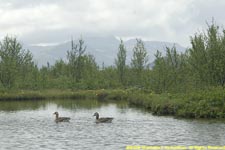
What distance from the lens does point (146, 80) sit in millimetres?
63844

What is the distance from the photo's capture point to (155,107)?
41.6 m

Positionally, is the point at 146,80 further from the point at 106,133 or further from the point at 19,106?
the point at 106,133

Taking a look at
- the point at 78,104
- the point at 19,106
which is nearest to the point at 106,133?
the point at 19,106

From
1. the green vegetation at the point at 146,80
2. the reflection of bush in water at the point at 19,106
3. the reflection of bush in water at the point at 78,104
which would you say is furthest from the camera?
the reflection of bush in water at the point at 78,104

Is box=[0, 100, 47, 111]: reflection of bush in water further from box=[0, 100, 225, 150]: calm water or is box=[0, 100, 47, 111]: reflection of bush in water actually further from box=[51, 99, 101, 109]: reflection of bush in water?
box=[0, 100, 225, 150]: calm water

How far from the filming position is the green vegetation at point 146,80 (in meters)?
39.7

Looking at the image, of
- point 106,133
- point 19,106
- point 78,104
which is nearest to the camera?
point 106,133

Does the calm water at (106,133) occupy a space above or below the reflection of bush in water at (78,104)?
below

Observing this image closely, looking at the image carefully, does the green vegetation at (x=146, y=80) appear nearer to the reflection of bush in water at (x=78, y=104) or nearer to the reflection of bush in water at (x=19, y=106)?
the reflection of bush in water at (x=78, y=104)

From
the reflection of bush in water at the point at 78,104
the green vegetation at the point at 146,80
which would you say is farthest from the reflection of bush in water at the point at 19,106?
the green vegetation at the point at 146,80

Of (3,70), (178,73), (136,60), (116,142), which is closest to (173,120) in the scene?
(116,142)

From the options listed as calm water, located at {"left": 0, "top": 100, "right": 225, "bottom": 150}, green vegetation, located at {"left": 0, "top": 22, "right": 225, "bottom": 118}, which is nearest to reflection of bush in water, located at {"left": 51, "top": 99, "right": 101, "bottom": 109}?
green vegetation, located at {"left": 0, "top": 22, "right": 225, "bottom": 118}

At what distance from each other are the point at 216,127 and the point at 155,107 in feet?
38.6

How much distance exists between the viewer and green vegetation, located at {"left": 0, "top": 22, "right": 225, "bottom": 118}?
39.7 m
